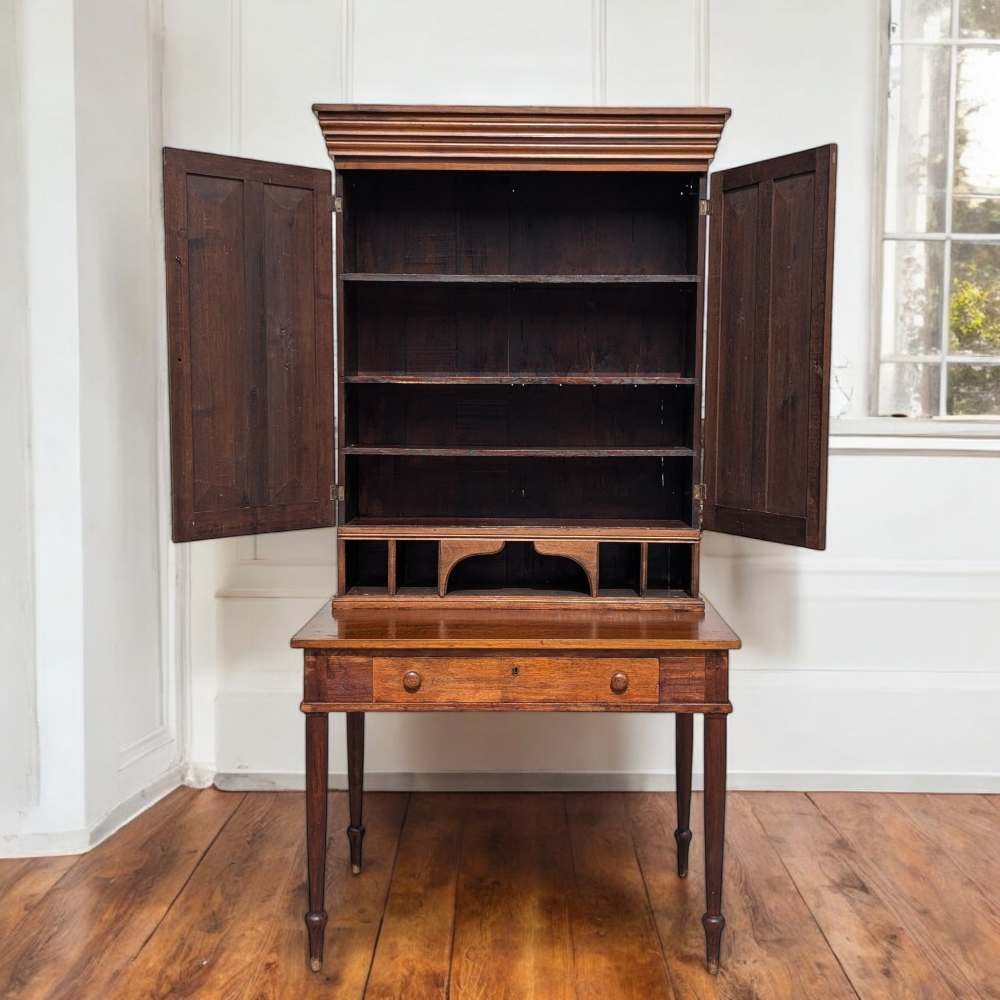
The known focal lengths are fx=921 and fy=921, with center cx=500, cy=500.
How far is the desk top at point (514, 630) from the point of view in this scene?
213 cm

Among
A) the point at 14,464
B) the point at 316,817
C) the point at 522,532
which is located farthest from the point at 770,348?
the point at 14,464

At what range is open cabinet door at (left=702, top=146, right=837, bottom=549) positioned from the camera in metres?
2.33

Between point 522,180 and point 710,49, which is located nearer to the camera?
point 522,180

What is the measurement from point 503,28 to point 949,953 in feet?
9.86

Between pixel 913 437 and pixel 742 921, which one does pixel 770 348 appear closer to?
pixel 913 437

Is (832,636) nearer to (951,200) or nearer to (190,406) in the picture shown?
(951,200)

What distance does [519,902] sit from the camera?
97.7 inches

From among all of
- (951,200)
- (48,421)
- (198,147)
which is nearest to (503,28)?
(198,147)

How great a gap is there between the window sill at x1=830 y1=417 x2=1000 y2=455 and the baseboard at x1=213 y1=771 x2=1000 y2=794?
1.13 meters

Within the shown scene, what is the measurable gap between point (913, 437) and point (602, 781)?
1.61 meters

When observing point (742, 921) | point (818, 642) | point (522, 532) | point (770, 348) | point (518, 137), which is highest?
point (518, 137)

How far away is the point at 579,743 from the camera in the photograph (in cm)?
321

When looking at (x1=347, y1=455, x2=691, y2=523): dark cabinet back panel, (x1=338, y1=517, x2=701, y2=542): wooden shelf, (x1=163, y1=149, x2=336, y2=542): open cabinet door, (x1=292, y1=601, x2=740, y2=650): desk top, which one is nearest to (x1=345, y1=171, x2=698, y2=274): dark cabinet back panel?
(x1=163, y1=149, x2=336, y2=542): open cabinet door

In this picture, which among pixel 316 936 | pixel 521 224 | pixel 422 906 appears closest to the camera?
pixel 316 936
